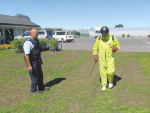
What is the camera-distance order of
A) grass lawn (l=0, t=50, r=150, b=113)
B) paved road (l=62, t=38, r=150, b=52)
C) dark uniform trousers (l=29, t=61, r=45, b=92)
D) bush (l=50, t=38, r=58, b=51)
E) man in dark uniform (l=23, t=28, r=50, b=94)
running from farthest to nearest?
paved road (l=62, t=38, r=150, b=52) → bush (l=50, t=38, r=58, b=51) → dark uniform trousers (l=29, t=61, r=45, b=92) → man in dark uniform (l=23, t=28, r=50, b=94) → grass lawn (l=0, t=50, r=150, b=113)

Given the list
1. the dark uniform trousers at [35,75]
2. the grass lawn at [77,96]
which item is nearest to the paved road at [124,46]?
the grass lawn at [77,96]

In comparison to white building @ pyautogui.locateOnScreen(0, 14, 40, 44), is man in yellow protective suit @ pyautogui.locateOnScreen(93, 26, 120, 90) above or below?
below

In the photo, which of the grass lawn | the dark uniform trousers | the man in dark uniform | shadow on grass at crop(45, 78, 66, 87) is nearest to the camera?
the grass lawn

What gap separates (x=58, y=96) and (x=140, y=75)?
347cm

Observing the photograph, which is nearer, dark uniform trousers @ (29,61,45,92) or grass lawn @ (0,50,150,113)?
grass lawn @ (0,50,150,113)

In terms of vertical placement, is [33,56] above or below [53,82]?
above

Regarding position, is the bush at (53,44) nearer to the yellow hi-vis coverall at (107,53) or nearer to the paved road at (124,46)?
the paved road at (124,46)

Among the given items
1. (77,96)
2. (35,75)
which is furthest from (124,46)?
(35,75)

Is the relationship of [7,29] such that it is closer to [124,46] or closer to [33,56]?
[124,46]

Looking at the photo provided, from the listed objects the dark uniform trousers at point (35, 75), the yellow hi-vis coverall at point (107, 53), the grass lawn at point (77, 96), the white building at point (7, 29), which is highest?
the white building at point (7, 29)

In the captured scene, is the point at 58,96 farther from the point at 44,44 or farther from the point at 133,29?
the point at 133,29

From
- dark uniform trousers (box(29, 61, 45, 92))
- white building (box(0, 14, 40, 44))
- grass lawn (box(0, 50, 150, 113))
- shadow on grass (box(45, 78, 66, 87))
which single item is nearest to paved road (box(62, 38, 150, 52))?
white building (box(0, 14, 40, 44))

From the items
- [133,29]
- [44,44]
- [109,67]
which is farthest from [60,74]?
[133,29]

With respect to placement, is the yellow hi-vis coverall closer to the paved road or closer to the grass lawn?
the grass lawn
